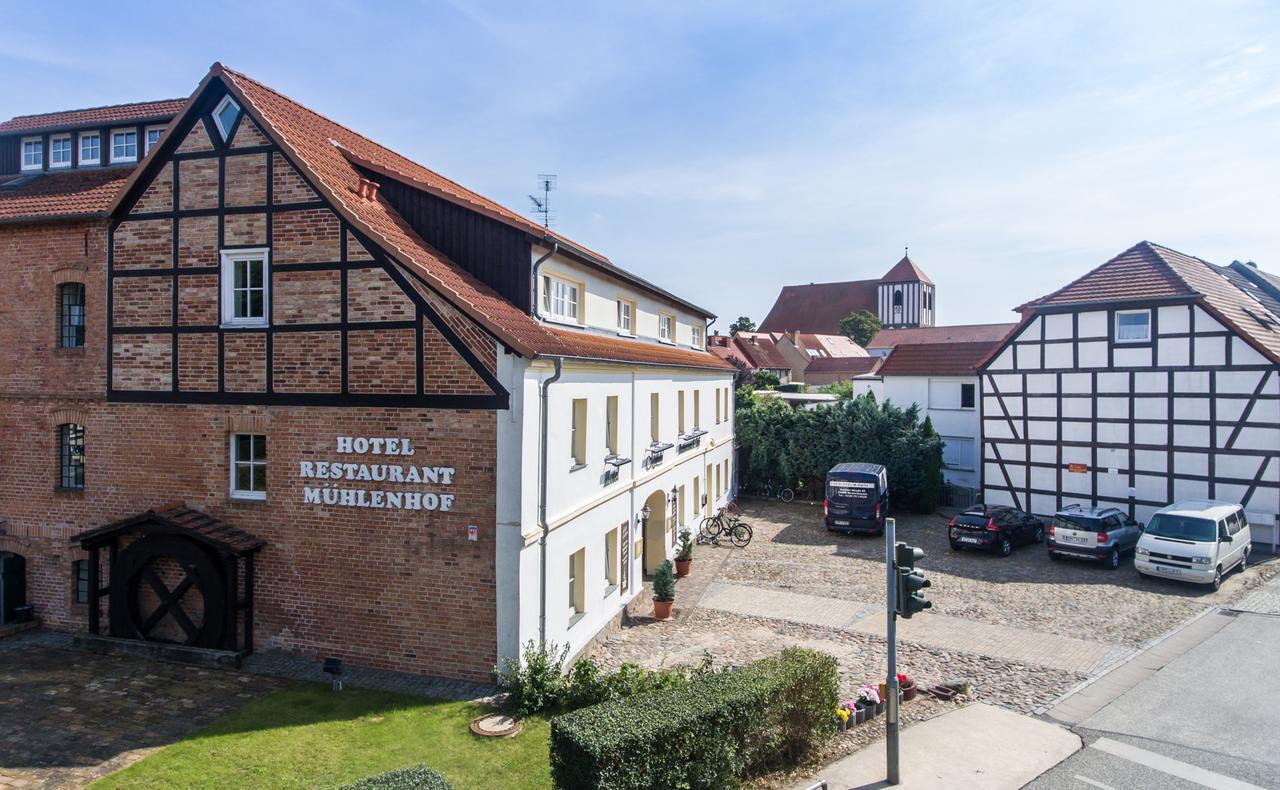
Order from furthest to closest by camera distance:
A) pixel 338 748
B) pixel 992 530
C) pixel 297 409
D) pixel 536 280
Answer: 1. pixel 992 530
2. pixel 536 280
3. pixel 297 409
4. pixel 338 748

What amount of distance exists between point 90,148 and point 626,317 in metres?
13.1

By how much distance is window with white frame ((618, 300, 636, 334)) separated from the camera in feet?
63.8

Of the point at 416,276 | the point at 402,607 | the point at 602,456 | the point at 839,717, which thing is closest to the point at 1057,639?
the point at 839,717

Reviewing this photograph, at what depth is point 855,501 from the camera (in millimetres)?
25125

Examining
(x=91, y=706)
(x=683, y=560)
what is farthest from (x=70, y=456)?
(x=683, y=560)

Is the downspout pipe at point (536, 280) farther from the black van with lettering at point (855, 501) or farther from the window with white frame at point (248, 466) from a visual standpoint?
the black van with lettering at point (855, 501)

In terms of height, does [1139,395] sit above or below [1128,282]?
below

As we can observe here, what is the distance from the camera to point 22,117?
19.3 meters

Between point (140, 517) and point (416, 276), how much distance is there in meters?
6.51

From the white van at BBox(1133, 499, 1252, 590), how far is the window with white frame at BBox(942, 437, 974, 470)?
11.9 meters

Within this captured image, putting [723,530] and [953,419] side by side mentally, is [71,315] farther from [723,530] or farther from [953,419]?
[953,419]

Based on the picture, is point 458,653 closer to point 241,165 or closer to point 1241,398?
point 241,165

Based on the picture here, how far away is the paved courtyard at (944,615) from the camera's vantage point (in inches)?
541

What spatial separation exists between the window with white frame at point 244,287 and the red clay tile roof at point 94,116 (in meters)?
6.37
